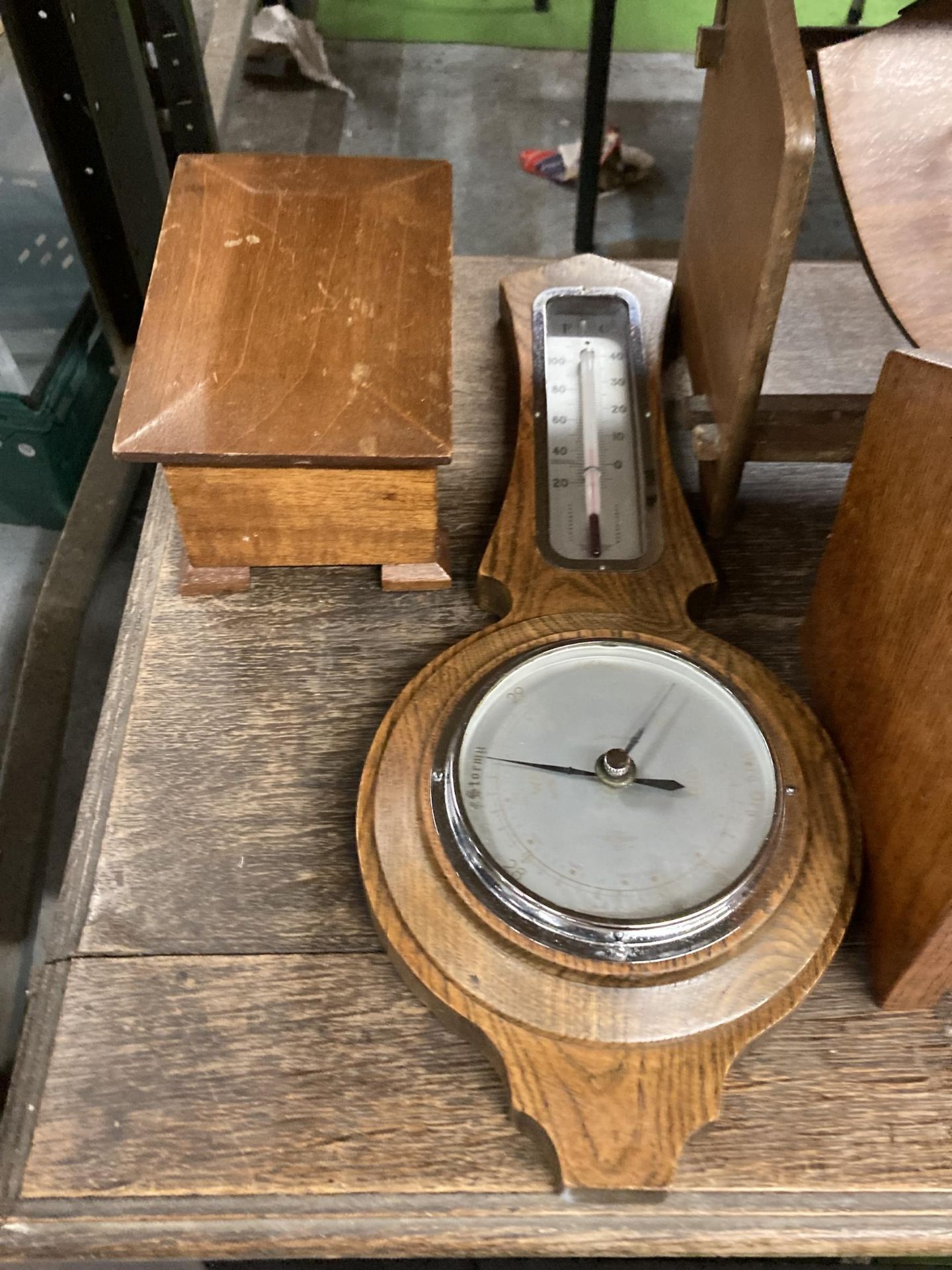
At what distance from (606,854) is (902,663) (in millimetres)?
228

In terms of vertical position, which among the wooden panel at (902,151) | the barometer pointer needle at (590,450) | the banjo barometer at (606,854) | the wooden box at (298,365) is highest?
the wooden panel at (902,151)

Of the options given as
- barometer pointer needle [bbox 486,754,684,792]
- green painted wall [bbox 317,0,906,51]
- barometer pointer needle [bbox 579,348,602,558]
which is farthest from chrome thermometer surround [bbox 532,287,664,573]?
green painted wall [bbox 317,0,906,51]

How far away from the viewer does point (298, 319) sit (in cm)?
87

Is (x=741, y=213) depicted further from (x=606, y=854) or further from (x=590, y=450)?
(x=606, y=854)

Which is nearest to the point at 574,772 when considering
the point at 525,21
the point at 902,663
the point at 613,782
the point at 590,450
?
the point at 613,782

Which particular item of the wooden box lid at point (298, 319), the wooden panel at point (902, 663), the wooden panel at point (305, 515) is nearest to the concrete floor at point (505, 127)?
the wooden box lid at point (298, 319)

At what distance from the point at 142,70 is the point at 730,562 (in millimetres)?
844

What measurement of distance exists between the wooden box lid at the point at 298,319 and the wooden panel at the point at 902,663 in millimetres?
310

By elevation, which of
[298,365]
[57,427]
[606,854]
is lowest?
[57,427]

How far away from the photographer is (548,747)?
0.74m

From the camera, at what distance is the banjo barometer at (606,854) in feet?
2.11

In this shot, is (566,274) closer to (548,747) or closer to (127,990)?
(548,747)

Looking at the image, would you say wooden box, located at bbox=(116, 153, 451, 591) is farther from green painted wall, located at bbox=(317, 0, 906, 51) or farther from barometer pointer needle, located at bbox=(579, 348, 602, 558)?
green painted wall, located at bbox=(317, 0, 906, 51)

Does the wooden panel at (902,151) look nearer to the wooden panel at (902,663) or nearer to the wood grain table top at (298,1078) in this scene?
the wooden panel at (902,663)
